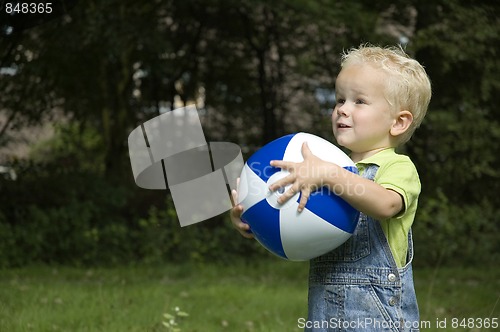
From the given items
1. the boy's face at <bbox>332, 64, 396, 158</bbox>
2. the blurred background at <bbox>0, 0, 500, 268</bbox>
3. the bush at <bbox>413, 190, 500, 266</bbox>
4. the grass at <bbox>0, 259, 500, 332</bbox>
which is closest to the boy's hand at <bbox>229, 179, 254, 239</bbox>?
the boy's face at <bbox>332, 64, 396, 158</bbox>

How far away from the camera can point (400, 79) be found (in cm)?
248

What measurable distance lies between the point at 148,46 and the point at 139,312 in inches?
189

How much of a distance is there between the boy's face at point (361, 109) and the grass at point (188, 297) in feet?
5.72

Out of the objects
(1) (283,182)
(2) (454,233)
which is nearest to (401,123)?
(1) (283,182)

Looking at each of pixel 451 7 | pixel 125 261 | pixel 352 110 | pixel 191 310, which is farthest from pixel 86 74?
pixel 352 110

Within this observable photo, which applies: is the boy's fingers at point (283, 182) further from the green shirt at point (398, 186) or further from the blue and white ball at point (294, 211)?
the green shirt at point (398, 186)

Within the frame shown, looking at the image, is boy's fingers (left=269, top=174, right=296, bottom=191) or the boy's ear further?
the boy's ear

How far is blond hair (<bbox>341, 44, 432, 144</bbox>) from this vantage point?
2477mm

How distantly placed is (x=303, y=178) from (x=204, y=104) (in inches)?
369

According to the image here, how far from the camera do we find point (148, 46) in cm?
893

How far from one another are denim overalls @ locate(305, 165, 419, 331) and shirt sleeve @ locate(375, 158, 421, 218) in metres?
0.06

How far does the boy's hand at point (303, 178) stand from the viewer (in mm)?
2299

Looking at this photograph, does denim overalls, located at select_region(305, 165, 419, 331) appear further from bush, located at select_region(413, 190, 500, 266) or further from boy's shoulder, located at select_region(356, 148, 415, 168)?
bush, located at select_region(413, 190, 500, 266)

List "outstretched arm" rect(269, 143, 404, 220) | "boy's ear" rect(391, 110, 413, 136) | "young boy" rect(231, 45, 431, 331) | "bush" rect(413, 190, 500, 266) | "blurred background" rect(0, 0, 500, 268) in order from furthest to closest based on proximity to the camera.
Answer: "bush" rect(413, 190, 500, 266) → "blurred background" rect(0, 0, 500, 268) → "boy's ear" rect(391, 110, 413, 136) → "young boy" rect(231, 45, 431, 331) → "outstretched arm" rect(269, 143, 404, 220)
